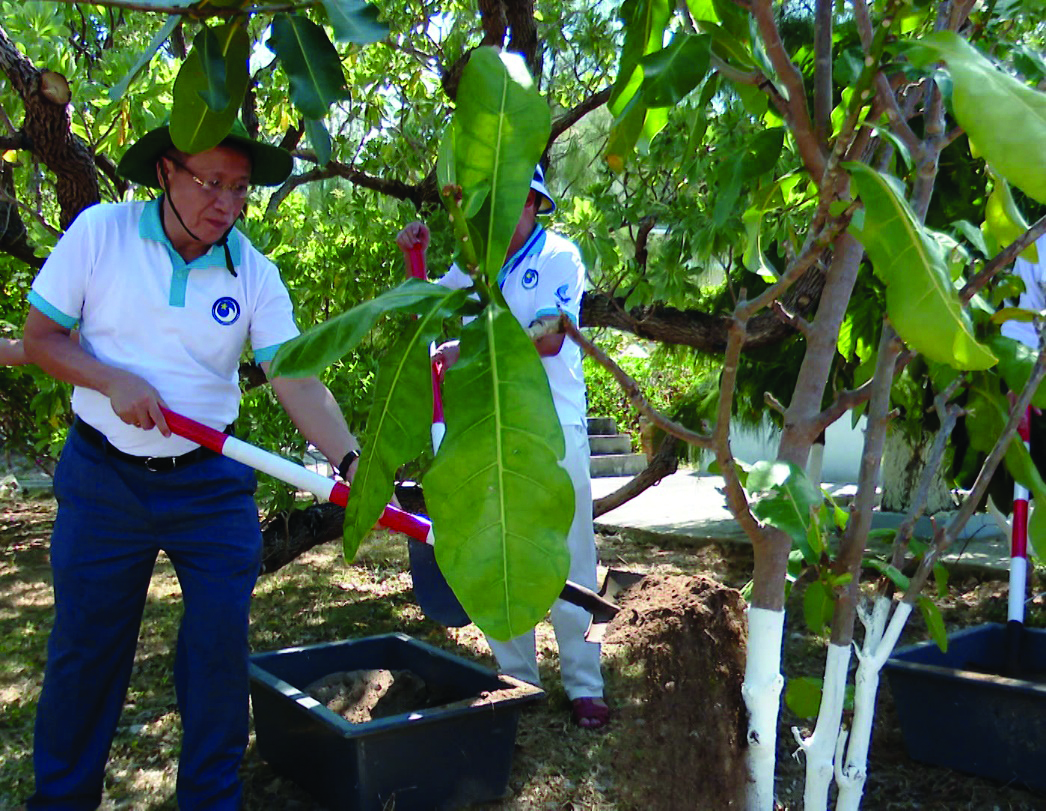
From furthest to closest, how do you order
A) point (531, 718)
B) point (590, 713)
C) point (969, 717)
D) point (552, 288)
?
point (531, 718)
point (590, 713)
point (552, 288)
point (969, 717)

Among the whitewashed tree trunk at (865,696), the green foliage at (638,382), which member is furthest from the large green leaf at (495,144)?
the green foliage at (638,382)

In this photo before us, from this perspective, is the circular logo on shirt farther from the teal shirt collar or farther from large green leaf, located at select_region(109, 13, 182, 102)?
large green leaf, located at select_region(109, 13, 182, 102)

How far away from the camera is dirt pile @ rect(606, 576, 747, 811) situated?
9.39ft

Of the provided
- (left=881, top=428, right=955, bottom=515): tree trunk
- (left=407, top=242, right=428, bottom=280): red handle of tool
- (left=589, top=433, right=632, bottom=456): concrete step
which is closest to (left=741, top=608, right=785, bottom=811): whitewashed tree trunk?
(left=407, top=242, right=428, bottom=280): red handle of tool

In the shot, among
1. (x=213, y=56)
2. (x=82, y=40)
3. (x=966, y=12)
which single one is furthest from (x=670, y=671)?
(x=82, y=40)

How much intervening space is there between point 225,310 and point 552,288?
3.62 feet

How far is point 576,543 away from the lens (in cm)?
366

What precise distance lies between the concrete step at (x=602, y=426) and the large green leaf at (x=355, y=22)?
13.5 meters

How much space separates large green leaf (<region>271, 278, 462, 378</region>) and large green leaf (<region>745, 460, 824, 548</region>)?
817 mm

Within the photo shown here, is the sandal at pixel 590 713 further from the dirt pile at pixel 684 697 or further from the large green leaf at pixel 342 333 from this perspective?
the large green leaf at pixel 342 333

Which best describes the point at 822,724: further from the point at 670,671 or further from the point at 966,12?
the point at 966,12

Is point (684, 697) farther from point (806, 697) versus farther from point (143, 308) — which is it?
point (143, 308)

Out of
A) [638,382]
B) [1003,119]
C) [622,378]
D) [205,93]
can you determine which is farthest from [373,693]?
[638,382]

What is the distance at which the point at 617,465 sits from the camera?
13086 millimetres
